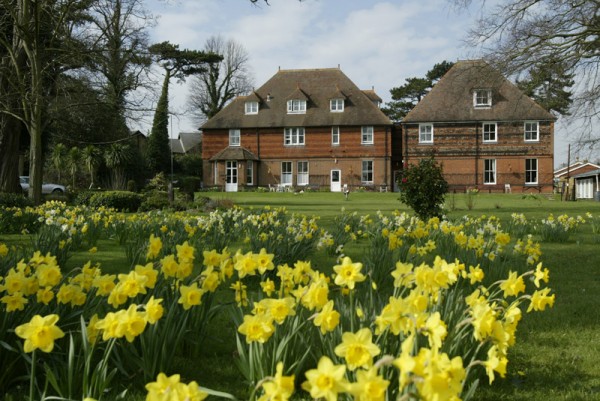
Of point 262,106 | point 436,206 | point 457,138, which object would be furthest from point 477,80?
point 262,106

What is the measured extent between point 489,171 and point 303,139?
1378 cm

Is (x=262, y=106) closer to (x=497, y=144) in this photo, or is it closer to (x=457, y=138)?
(x=457, y=138)

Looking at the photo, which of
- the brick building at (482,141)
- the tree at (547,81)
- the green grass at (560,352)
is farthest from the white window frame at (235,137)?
the green grass at (560,352)

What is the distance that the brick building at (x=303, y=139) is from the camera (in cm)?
4238

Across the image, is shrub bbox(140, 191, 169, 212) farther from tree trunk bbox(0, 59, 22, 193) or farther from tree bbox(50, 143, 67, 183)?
tree bbox(50, 143, 67, 183)

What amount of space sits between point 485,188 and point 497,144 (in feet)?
10.7

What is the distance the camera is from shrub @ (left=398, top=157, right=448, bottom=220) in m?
12.6

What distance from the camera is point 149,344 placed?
3.04m

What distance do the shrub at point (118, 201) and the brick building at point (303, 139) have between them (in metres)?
21.8

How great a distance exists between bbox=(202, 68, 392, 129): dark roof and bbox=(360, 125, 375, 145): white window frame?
1.92 feet

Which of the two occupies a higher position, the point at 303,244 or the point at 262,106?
the point at 262,106

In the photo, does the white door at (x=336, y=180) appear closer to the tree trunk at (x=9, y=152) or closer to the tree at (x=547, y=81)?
the tree at (x=547, y=81)

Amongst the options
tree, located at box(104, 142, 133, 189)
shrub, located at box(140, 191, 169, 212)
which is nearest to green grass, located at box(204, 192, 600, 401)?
shrub, located at box(140, 191, 169, 212)

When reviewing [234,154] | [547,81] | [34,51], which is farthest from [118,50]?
[234,154]
